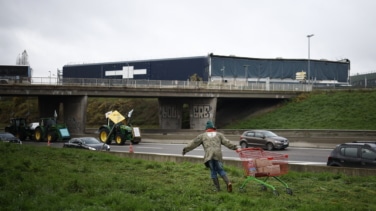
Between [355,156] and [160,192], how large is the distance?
10104mm

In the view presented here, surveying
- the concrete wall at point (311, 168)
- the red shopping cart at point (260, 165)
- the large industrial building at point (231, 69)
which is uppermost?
the large industrial building at point (231, 69)

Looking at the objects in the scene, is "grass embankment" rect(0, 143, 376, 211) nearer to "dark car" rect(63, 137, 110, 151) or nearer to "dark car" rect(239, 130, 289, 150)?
"dark car" rect(63, 137, 110, 151)

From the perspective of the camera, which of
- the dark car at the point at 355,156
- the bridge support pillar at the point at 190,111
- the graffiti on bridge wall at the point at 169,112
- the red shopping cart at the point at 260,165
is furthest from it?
the graffiti on bridge wall at the point at 169,112

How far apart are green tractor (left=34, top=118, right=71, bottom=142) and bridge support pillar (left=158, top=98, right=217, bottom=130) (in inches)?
736

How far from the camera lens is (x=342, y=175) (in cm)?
1253

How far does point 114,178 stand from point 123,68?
5988 cm

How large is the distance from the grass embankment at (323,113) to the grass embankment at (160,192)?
36607mm

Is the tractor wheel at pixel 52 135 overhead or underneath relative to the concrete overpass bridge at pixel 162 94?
underneath

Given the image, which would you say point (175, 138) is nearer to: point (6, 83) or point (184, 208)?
point (6, 83)

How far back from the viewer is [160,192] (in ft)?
29.2

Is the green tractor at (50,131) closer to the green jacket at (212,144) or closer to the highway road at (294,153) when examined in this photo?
the highway road at (294,153)

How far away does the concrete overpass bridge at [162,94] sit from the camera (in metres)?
44.9

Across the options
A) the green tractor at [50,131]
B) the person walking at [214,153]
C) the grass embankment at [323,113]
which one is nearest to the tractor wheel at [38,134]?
the green tractor at [50,131]

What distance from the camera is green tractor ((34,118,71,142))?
3988cm
